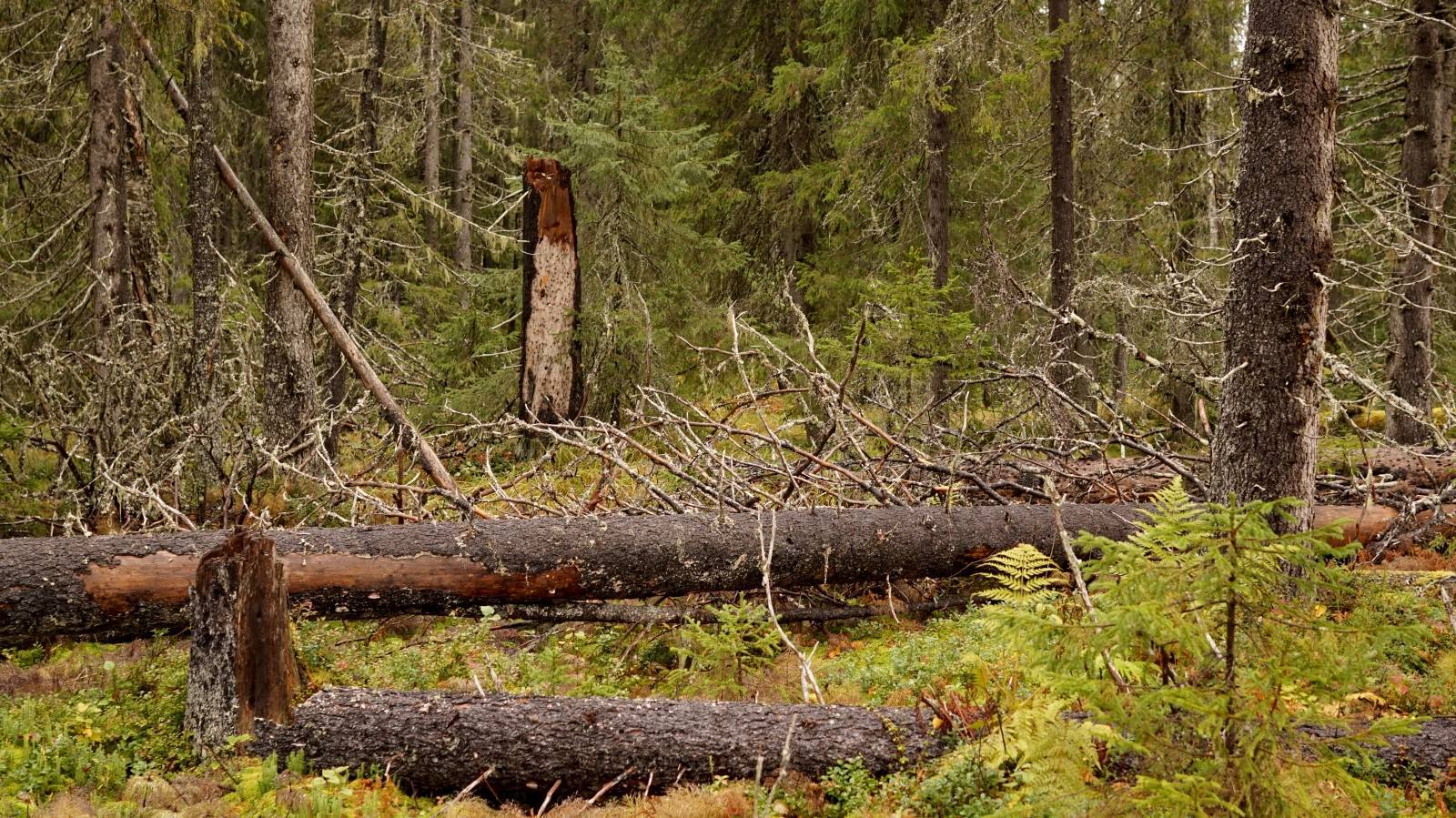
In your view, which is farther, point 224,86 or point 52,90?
point 224,86

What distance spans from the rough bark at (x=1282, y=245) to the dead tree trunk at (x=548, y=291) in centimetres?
828

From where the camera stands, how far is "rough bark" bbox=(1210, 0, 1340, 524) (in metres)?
5.54

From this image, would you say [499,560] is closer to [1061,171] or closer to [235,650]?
[235,650]

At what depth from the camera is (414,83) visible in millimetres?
22781

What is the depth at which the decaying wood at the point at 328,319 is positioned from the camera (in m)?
8.17

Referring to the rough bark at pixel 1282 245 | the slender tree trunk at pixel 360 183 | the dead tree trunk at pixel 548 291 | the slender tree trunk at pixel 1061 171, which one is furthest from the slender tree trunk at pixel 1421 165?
the slender tree trunk at pixel 360 183

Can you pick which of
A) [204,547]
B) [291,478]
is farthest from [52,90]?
[204,547]

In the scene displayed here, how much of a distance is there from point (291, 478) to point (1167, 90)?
13.5m

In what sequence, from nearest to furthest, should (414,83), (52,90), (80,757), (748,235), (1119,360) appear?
(80,757) → (52,90) → (748,235) → (414,83) → (1119,360)

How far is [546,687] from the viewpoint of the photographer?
5871 mm

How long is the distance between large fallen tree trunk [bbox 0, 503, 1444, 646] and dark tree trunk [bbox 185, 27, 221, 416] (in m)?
4.00

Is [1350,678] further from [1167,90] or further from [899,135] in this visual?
[1167,90]

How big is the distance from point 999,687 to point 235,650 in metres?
4.01

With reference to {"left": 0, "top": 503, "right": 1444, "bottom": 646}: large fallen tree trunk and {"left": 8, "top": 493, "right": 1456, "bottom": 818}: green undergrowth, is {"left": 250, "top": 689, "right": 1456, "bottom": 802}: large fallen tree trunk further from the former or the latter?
{"left": 0, "top": 503, "right": 1444, "bottom": 646}: large fallen tree trunk
